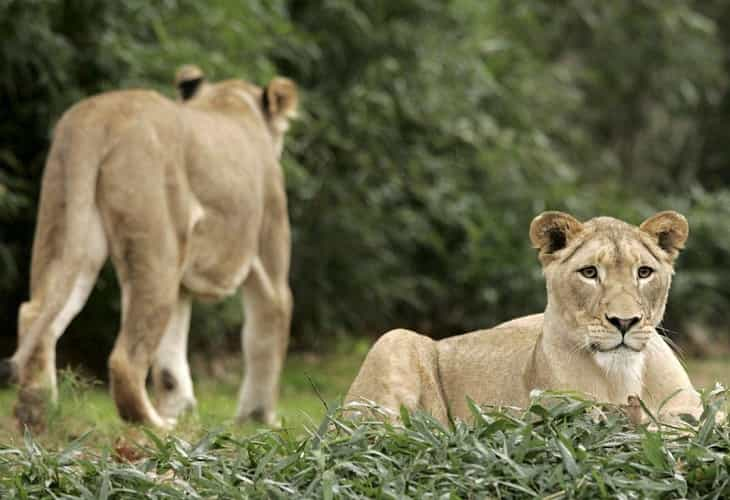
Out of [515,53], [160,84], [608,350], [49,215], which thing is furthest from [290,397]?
[608,350]

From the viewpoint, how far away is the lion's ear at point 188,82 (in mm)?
7926

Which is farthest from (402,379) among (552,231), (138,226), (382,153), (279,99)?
(382,153)

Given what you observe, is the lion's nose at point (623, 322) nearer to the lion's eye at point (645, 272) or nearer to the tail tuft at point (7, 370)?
the lion's eye at point (645, 272)

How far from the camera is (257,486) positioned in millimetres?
3541

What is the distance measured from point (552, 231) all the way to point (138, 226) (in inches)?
96.0

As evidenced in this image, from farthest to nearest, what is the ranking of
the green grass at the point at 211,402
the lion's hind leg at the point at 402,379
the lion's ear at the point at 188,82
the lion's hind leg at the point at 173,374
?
the lion's ear at the point at 188,82, the lion's hind leg at the point at 173,374, the green grass at the point at 211,402, the lion's hind leg at the point at 402,379

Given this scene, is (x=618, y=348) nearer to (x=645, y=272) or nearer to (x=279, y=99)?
(x=645, y=272)

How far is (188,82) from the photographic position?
796 centimetres

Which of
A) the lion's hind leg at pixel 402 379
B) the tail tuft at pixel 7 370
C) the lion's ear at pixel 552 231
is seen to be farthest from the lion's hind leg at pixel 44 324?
the lion's ear at pixel 552 231

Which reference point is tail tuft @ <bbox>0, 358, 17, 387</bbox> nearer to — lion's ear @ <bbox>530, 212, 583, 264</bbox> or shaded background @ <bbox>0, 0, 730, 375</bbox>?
lion's ear @ <bbox>530, 212, 583, 264</bbox>

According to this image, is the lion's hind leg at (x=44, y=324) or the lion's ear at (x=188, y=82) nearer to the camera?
the lion's hind leg at (x=44, y=324)

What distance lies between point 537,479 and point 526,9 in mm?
9603

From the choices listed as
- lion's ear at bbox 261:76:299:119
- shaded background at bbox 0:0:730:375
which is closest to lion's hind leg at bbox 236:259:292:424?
lion's ear at bbox 261:76:299:119

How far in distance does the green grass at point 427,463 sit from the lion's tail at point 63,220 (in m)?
2.10
